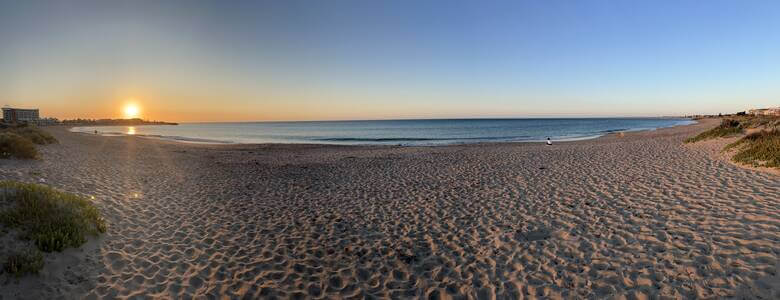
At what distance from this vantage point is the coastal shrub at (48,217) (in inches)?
238

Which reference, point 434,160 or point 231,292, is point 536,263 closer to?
point 231,292

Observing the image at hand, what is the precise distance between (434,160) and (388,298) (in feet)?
55.1

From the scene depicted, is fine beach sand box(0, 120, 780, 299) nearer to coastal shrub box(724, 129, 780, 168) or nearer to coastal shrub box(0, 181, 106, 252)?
coastal shrub box(0, 181, 106, 252)

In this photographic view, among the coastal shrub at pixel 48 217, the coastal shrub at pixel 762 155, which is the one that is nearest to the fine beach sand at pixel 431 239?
the coastal shrub at pixel 48 217

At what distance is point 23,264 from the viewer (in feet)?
17.1

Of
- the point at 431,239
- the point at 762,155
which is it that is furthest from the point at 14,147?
the point at 762,155

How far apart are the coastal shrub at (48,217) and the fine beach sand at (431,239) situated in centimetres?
30

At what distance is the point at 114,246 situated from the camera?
276 inches

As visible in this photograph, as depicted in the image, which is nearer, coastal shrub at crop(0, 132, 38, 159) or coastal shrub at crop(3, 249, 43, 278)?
coastal shrub at crop(3, 249, 43, 278)

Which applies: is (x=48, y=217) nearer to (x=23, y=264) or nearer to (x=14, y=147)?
(x=23, y=264)

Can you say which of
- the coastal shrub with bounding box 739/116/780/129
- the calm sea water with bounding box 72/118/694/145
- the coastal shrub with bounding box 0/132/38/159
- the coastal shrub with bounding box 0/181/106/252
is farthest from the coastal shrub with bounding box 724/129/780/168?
the coastal shrub with bounding box 0/132/38/159

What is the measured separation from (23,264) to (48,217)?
176 centimetres

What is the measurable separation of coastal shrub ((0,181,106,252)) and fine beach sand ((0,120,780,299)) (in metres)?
0.30

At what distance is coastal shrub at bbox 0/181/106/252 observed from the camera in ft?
19.9
